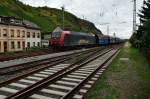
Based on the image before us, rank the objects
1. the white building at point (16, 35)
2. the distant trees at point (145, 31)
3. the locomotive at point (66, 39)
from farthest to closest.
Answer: the white building at point (16, 35) < the locomotive at point (66, 39) < the distant trees at point (145, 31)

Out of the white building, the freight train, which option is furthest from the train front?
the white building

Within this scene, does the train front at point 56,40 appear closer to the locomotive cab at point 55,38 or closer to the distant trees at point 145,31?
the locomotive cab at point 55,38

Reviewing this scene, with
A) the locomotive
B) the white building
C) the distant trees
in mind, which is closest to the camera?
the distant trees

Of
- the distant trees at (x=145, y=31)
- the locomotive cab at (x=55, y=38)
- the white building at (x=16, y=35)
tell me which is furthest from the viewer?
the white building at (x=16, y=35)

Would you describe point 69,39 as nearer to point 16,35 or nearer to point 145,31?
point 16,35

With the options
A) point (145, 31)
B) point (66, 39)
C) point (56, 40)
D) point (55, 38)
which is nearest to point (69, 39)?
point (66, 39)

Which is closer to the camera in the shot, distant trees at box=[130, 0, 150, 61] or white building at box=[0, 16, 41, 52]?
distant trees at box=[130, 0, 150, 61]

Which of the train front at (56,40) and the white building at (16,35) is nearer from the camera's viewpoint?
the train front at (56,40)

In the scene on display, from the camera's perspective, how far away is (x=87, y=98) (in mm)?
10758

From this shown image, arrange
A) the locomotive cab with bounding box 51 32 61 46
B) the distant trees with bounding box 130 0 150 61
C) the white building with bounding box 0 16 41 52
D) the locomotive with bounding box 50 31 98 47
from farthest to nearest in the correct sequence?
the white building with bounding box 0 16 41 52, the locomotive cab with bounding box 51 32 61 46, the locomotive with bounding box 50 31 98 47, the distant trees with bounding box 130 0 150 61

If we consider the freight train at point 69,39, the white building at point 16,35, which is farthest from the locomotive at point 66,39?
the white building at point 16,35

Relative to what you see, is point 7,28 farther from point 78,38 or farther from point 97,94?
point 97,94

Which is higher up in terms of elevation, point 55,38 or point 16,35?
point 16,35

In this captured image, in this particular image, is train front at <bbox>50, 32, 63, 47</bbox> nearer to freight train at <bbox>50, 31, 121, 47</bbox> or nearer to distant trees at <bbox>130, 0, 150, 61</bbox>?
freight train at <bbox>50, 31, 121, 47</bbox>
